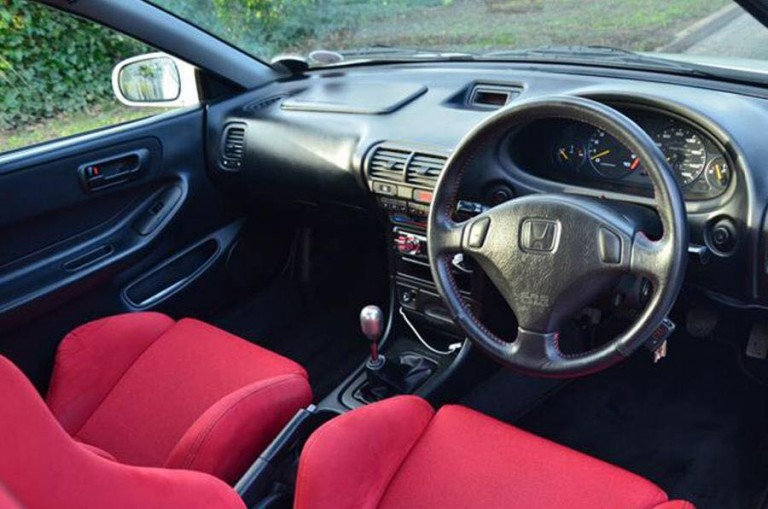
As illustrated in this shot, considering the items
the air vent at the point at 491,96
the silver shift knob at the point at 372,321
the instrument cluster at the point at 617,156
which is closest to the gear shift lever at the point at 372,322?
the silver shift knob at the point at 372,321

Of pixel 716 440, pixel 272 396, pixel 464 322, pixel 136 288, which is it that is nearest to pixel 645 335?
pixel 464 322

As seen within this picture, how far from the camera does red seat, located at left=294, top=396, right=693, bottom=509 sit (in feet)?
4.59

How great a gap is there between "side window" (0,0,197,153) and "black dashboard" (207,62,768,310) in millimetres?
267

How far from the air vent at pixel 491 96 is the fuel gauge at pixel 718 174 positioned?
599 mm

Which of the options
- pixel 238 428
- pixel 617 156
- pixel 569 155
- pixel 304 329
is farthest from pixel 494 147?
pixel 304 329

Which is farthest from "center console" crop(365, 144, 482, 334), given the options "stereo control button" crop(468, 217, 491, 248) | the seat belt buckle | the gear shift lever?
the seat belt buckle

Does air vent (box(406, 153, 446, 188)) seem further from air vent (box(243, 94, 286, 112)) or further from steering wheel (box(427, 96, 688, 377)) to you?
air vent (box(243, 94, 286, 112))

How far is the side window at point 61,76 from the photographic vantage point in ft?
7.04

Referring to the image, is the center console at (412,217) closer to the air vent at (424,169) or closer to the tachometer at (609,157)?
the air vent at (424,169)

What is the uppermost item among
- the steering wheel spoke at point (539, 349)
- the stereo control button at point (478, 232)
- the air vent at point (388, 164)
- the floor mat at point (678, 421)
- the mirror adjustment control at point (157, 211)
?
the stereo control button at point (478, 232)

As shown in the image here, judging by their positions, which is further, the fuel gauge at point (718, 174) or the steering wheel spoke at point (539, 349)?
the fuel gauge at point (718, 174)

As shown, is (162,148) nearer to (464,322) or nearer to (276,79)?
(276,79)

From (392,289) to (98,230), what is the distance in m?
0.87

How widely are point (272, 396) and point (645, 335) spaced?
0.80 metres
